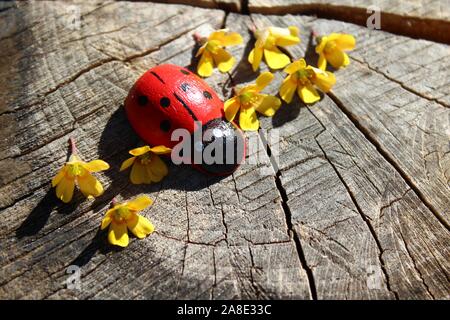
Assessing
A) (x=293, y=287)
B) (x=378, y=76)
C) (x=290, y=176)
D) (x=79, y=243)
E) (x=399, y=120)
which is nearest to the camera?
(x=293, y=287)

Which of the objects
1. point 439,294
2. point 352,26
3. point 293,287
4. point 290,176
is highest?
point 352,26

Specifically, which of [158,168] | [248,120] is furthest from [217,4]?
[158,168]

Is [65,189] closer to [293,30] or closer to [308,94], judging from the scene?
[308,94]

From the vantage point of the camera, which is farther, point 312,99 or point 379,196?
point 312,99

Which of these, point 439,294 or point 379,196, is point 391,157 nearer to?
point 379,196

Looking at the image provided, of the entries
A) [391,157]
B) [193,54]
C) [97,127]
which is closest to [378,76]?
[391,157]

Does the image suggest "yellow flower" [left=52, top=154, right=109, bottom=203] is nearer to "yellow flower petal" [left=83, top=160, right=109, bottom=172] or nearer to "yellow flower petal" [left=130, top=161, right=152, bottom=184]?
"yellow flower petal" [left=83, top=160, right=109, bottom=172]
